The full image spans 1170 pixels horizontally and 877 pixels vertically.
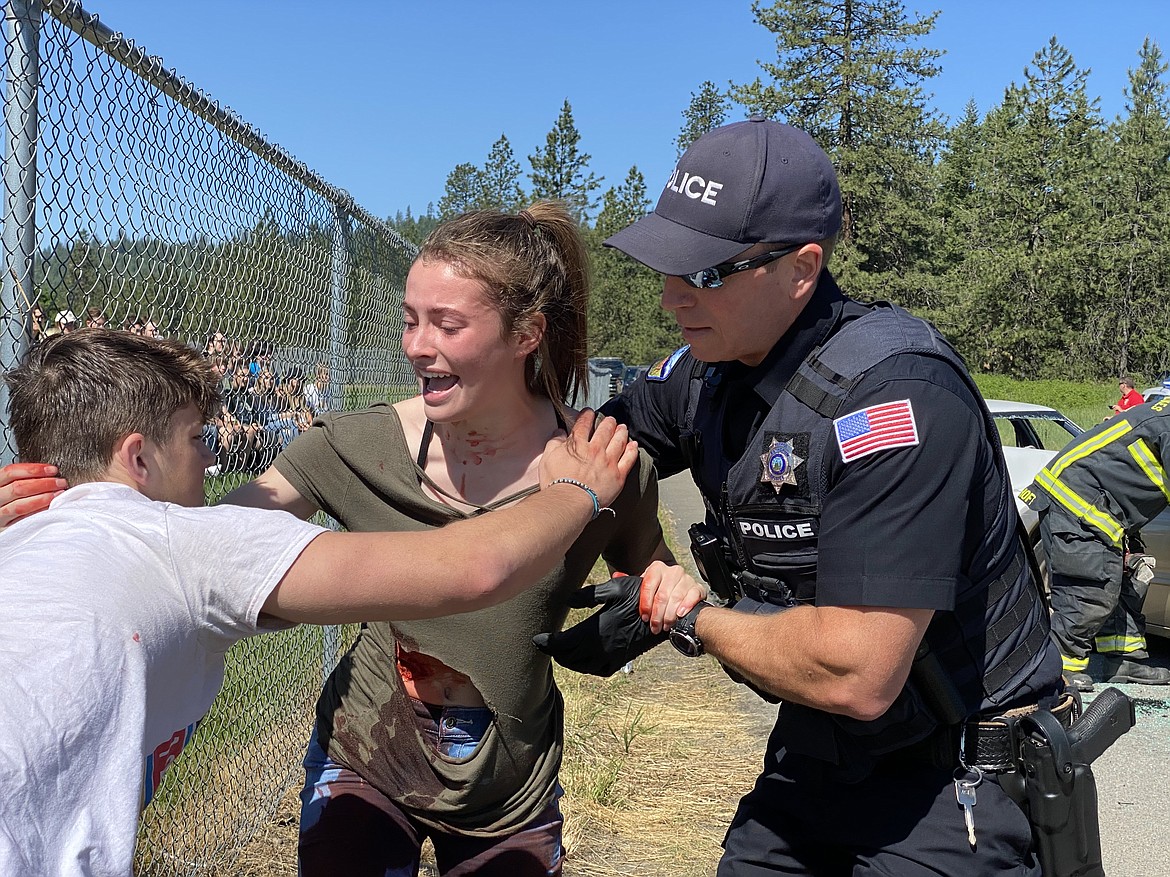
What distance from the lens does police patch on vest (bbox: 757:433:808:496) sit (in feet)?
7.00

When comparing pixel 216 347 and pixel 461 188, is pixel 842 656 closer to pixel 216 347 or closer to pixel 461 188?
pixel 216 347

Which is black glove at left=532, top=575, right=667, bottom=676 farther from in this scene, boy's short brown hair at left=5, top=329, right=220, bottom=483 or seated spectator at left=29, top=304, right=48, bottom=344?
seated spectator at left=29, top=304, right=48, bottom=344

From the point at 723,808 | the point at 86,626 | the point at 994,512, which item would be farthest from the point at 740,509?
the point at 723,808

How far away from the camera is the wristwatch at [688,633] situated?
7.48 feet

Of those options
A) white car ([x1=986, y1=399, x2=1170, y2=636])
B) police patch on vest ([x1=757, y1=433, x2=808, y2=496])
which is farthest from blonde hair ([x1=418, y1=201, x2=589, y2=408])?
white car ([x1=986, y1=399, x2=1170, y2=636])

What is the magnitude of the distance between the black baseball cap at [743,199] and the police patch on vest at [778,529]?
0.53 meters

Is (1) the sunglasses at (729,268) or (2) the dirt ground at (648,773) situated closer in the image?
(1) the sunglasses at (729,268)

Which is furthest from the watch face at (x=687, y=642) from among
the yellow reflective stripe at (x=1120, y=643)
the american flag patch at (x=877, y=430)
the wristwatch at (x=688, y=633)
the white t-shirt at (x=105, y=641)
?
the yellow reflective stripe at (x=1120, y=643)

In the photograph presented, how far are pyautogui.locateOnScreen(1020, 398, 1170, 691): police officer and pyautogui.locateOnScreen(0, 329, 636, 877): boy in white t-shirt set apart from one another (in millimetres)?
5162

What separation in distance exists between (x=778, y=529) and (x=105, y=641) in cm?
129

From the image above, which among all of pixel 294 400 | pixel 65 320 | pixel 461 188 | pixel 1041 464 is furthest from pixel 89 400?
pixel 461 188

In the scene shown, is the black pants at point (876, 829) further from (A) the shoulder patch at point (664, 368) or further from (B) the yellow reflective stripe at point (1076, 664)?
(B) the yellow reflective stripe at point (1076, 664)

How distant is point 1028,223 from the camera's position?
43406mm

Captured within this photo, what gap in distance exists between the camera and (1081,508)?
6410 mm
